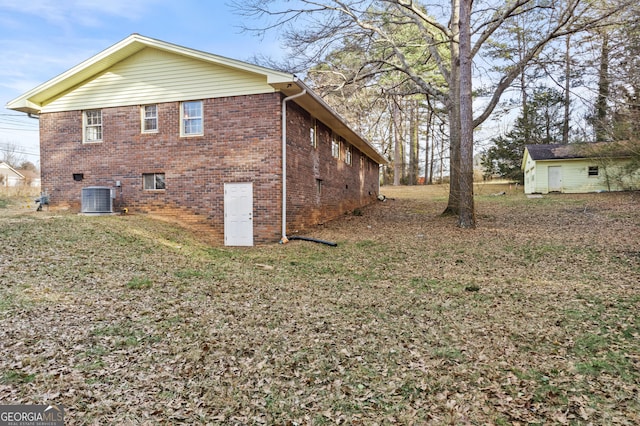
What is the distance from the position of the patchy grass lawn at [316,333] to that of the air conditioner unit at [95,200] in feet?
7.87

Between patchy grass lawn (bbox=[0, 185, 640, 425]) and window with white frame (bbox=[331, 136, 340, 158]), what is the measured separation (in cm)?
759

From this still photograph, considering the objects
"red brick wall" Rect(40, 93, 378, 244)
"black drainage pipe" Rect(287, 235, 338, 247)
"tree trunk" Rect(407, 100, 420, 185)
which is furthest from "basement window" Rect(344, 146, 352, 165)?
"tree trunk" Rect(407, 100, 420, 185)

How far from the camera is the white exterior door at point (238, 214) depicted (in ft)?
34.6

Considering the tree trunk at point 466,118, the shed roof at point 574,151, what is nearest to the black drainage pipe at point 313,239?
the tree trunk at point 466,118

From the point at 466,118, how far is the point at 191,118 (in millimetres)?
8695

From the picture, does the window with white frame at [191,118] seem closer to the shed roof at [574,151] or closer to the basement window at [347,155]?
the basement window at [347,155]

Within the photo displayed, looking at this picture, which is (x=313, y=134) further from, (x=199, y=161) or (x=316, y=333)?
(x=316, y=333)

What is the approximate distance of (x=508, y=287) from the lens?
610 cm

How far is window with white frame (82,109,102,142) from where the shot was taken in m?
12.1

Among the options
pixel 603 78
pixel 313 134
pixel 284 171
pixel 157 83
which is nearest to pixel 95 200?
pixel 157 83

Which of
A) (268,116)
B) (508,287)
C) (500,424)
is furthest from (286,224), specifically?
(500,424)

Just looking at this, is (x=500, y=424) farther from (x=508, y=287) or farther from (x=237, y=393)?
(x=508, y=287)

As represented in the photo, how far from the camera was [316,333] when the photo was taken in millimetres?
4359

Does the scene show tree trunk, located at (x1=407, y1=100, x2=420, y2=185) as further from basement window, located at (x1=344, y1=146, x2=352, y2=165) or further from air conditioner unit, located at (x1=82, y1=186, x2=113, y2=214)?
air conditioner unit, located at (x1=82, y1=186, x2=113, y2=214)
